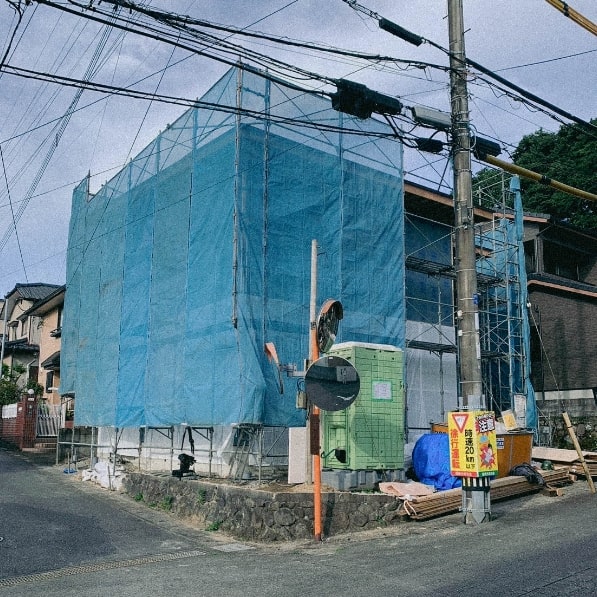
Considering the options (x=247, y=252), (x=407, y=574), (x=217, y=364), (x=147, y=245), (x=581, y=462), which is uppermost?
(x=147, y=245)

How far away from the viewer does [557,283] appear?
21.8m

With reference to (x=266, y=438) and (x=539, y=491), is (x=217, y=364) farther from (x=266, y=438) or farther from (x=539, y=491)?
(x=539, y=491)

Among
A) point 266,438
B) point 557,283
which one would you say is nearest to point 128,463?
point 266,438

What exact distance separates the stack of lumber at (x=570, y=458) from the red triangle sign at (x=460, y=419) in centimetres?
513

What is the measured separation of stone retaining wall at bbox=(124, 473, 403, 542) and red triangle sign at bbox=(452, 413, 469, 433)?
172cm

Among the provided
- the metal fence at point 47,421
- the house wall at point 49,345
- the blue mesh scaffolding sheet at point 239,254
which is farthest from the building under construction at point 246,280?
the house wall at point 49,345

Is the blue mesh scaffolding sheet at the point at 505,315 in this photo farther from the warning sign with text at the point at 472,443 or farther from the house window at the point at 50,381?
the house window at the point at 50,381

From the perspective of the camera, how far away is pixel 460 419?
10352mm

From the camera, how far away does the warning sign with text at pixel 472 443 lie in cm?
1011

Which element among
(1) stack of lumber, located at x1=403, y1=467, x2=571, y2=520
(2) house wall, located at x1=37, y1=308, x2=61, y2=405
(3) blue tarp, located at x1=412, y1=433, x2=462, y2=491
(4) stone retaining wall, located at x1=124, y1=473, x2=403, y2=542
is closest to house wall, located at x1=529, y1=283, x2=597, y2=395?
(1) stack of lumber, located at x1=403, y1=467, x2=571, y2=520

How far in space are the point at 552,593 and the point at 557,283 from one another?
56.3 ft

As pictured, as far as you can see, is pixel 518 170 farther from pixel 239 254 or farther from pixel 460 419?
pixel 239 254

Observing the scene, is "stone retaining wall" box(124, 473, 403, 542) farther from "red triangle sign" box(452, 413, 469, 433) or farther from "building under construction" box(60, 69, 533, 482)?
"red triangle sign" box(452, 413, 469, 433)

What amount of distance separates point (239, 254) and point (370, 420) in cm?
410
